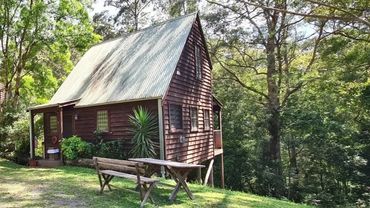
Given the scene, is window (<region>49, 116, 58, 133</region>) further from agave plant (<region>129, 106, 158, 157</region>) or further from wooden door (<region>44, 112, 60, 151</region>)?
agave plant (<region>129, 106, 158, 157</region>)

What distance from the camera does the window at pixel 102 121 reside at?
1458cm

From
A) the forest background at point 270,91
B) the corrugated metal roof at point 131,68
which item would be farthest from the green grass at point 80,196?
the forest background at point 270,91

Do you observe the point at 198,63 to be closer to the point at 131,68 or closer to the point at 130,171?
the point at 131,68

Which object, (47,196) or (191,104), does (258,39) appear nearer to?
(191,104)

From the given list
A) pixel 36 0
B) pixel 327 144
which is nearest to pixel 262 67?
pixel 327 144

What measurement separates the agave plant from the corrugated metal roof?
747 mm

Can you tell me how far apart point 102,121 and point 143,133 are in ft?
9.27

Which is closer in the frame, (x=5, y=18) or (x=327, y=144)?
(x=5, y=18)

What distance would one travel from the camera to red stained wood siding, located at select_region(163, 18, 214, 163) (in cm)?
1345

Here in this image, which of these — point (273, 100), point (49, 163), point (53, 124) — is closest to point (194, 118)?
point (49, 163)

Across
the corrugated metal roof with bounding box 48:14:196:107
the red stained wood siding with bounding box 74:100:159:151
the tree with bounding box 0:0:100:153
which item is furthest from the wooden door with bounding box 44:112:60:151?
the tree with bounding box 0:0:100:153

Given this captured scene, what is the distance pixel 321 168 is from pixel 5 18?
66.3 ft

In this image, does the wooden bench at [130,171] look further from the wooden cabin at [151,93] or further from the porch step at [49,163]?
the porch step at [49,163]

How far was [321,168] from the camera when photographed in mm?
21219
